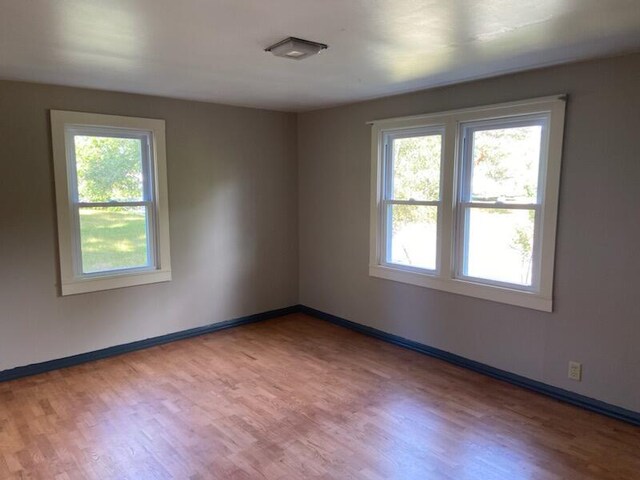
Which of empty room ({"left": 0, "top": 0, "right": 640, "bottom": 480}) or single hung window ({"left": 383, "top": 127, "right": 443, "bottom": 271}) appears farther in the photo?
single hung window ({"left": 383, "top": 127, "right": 443, "bottom": 271})

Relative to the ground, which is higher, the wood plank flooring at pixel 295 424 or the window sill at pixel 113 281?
the window sill at pixel 113 281

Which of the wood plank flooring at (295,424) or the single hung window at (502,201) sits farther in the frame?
the single hung window at (502,201)

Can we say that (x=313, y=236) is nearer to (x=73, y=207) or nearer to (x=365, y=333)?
(x=365, y=333)

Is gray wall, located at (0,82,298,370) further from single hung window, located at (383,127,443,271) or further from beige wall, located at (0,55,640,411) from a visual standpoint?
single hung window, located at (383,127,443,271)

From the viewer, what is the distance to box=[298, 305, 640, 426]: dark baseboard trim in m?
2.92

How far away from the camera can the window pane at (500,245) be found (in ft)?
11.0

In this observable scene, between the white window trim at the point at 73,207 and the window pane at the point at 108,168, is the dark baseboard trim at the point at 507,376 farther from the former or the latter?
the window pane at the point at 108,168

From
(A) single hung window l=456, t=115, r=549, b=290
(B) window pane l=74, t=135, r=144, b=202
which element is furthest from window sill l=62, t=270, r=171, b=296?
(A) single hung window l=456, t=115, r=549, b=290

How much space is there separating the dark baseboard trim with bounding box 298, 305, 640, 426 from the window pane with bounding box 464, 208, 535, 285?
734 mm

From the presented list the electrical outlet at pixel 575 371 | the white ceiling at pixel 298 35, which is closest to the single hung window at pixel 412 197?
the white ceiling at pixel 298 35

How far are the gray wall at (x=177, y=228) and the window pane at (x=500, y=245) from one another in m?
2.27

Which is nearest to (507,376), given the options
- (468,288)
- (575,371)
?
(575,371)

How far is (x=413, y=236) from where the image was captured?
416cm

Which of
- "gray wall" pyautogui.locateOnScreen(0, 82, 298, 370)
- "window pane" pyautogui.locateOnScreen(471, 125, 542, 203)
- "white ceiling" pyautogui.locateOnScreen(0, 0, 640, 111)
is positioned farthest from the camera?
"gray wall" pyautogui.locateOnScreen(0, 82, 298, 370)
